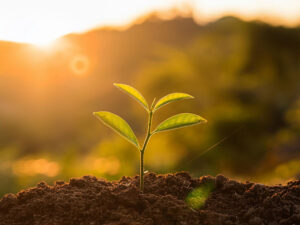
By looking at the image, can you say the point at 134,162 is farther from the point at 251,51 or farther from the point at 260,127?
the point at 251,51

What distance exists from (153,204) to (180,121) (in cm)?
25

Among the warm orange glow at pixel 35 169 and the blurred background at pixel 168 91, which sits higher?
the blurred background at pixel 168 91

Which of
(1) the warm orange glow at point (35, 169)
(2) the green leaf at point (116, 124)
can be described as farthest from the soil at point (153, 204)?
(1) the warm orange glow at point (35, 169)

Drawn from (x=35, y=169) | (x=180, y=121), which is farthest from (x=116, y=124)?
(x=35, y=169)

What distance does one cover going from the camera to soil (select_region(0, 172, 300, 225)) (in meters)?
0.90

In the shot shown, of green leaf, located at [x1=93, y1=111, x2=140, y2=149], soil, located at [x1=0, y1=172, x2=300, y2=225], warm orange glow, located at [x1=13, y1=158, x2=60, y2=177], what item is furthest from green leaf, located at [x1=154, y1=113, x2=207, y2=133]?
warm orange glow, located at [x1=13, y1=158, x2=60, y2=177]

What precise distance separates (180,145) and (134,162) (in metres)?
1.39

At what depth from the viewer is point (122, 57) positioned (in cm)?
1020

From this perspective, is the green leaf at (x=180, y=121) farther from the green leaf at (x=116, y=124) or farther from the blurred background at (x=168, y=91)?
the blurred background at (x=168, y=91)

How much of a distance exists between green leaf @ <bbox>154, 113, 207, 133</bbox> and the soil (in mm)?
201

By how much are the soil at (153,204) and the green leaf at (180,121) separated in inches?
7.9

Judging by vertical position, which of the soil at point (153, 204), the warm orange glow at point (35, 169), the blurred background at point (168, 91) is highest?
the blurred background at point (168, 91)

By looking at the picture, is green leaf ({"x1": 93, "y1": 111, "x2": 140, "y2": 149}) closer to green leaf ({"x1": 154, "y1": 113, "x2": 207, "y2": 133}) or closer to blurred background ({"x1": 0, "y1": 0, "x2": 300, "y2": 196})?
green leaf ({"x1": 154, "y1": 113, "x2": 207, "y2": 133})

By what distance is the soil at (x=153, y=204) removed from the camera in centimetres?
90
